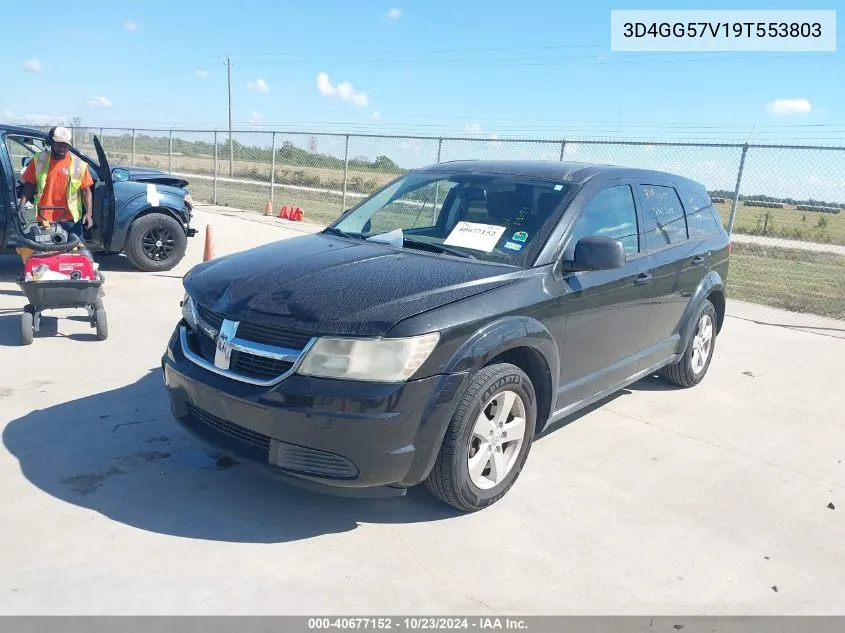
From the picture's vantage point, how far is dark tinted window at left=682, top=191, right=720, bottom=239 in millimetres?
5461

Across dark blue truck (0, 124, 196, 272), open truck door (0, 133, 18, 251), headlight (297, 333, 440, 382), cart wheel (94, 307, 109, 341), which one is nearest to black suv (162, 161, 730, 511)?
headlight (297, 333, 440, 382)

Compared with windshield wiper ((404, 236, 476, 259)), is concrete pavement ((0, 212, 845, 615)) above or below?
below

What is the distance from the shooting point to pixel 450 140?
13.3m

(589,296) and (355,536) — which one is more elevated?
(589,296)

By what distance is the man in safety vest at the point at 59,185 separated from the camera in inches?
256

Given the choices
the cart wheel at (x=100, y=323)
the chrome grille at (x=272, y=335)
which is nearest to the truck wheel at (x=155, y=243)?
the cart wheel at (x=100, y=323)

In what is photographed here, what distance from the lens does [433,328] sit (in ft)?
10.1

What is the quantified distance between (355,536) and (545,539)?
901 millimetres

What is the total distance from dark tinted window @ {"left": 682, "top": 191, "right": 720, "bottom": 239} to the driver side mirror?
1.90 metres

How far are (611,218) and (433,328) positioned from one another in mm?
1865

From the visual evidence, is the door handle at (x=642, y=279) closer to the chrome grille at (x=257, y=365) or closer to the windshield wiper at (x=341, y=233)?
the windshield wiper at (x=341, y=233)

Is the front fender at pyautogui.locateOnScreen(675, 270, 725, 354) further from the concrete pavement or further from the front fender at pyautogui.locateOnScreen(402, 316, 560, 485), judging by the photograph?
the front fender at pyautogui.locateOnScreen(402, 316, 560, 485)
